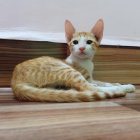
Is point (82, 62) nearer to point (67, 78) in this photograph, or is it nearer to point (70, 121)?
point (67, 78)

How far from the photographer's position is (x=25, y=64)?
958 mm

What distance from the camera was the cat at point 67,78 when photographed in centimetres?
82

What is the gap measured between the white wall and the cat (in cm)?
16

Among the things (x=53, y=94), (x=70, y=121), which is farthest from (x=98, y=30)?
(x=70, y=121)

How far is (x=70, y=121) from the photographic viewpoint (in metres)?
0.57

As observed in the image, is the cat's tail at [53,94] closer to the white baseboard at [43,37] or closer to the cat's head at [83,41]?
the cat's head at [83,41]

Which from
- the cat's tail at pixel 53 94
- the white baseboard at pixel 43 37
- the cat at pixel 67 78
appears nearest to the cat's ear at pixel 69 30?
the cat at pixel 67 78

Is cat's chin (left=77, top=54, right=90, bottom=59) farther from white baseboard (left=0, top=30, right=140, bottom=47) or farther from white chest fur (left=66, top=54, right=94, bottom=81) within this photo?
white baseboard (left=0, top=30, right=140, bottom=47)

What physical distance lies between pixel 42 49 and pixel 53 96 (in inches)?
15.6

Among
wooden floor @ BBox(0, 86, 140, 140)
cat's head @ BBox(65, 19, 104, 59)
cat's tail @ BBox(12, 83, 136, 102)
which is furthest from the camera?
cat's head @ BBox(65, 19, 104, 59)

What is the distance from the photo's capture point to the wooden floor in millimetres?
484

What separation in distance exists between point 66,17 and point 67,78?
15.4 inches

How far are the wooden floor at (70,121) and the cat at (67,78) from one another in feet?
0.14

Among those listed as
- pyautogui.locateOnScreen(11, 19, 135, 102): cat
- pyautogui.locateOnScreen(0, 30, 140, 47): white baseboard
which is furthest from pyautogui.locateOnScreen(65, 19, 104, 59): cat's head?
pyautogui.locateOnScreen(0, 30, 140, 47): white baseboard
